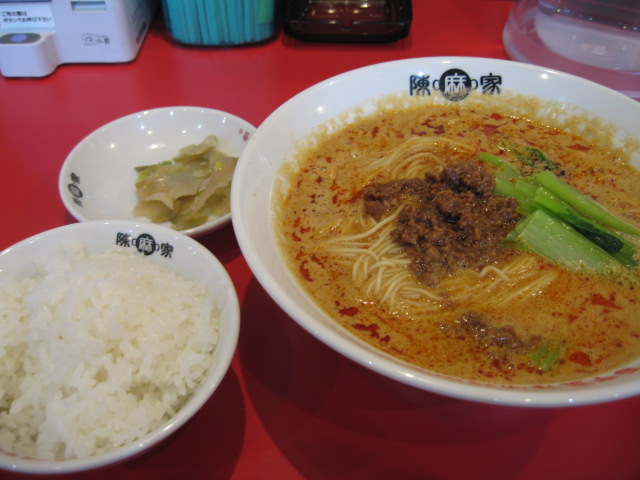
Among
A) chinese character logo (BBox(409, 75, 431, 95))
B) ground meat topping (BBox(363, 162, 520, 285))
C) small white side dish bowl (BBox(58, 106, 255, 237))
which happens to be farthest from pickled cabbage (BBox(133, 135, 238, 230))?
chinese character logo (BBox(409, 75, 431, 95))

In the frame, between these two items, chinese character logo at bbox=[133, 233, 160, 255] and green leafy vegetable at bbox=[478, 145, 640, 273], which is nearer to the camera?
green leafy vegetable at bbox=[478, 145, 640, 273]

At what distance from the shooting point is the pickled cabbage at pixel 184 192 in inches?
91.1

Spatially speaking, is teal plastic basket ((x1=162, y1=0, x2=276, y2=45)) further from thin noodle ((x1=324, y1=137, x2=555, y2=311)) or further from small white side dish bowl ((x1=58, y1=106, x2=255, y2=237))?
thin noodle ((x1=324, y1=137, x2=555, y2=311))

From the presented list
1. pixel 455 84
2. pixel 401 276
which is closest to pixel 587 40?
pixel 455 84

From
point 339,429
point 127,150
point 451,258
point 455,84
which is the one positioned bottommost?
point 339,429

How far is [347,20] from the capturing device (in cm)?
367

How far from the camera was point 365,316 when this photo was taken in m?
1.62

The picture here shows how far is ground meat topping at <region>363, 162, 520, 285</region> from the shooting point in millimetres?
1781

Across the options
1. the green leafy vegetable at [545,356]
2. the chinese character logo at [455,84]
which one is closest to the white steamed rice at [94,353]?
the green leafy vegetable at [545,356]

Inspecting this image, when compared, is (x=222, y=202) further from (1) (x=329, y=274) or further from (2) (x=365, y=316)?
(2) (x=365, y=316)

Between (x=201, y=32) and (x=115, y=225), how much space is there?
2.26 m

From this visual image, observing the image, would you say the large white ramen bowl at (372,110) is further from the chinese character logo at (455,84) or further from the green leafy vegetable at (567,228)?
the green leafy vegetable at (567,228)

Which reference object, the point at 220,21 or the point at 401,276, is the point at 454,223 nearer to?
the point at 401,276

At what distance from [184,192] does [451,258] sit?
53.2 inches
